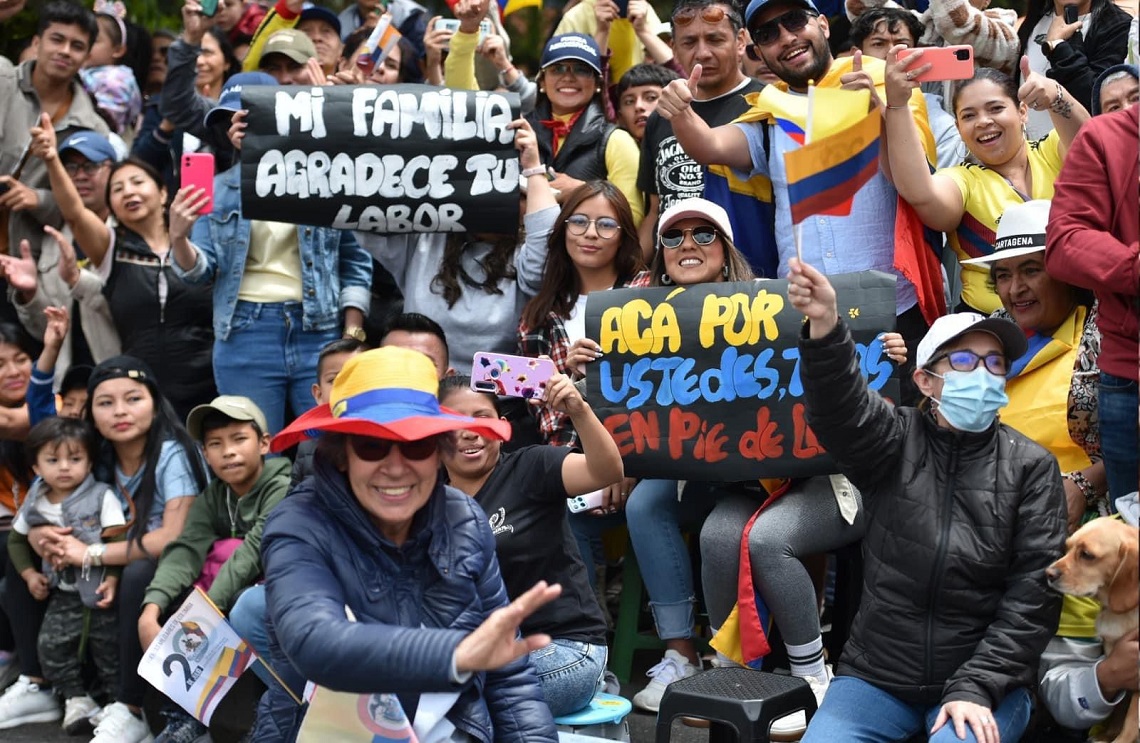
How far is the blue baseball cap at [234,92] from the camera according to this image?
7230 mm

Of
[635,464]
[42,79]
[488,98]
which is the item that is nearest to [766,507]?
[635,464]

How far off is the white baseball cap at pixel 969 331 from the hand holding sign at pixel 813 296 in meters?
0.48

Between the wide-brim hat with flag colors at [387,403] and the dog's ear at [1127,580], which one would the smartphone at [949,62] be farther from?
the wide-brim hat with flag colors at [387,403]

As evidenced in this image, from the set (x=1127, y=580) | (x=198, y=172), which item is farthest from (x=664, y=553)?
(x=198, y=172)

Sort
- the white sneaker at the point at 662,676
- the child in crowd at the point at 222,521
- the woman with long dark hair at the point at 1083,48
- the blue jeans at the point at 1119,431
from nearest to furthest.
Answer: the blue jeans at the point at 1119,431 → the white sneaker at the point at 662,676 → the child in crowd at the point at 222,521 → the woman with long dark hair at the point at 1083,48

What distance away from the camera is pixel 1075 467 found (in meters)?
5.21

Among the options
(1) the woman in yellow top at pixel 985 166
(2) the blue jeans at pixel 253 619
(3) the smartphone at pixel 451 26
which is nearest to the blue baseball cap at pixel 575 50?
(3) the smartphone at pixel 451 26

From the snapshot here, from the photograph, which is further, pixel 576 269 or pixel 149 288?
pixel 149 288

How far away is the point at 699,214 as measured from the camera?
5656 millimetres

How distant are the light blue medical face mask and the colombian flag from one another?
0.65 meters

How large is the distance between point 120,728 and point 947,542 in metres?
3.43

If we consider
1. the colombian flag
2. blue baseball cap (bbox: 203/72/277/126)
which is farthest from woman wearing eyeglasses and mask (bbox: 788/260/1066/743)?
blue baseball cap (bbox: 203/72/277/126)

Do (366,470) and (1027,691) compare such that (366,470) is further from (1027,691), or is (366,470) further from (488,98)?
(488,98)

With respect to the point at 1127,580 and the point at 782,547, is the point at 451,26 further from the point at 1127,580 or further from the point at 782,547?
→ the point at 1127,580
